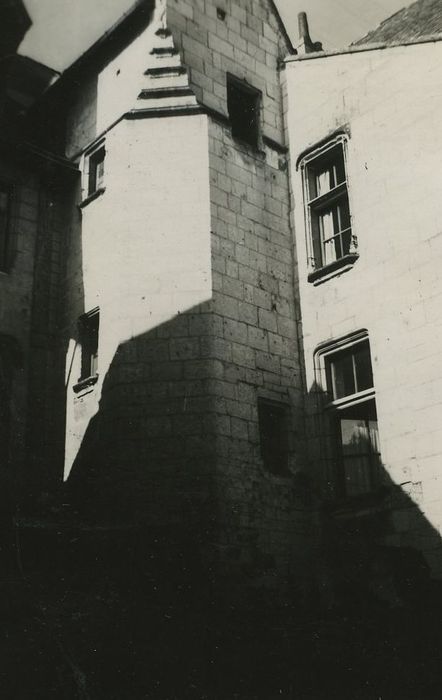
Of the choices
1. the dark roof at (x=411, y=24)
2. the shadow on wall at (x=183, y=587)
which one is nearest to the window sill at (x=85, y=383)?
the shadow on wall at (x=183, y=587)

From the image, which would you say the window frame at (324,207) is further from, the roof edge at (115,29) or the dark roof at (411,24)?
the roof edge at (115,29)

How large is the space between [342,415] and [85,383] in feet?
13.7

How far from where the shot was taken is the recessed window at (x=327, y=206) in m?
12.6

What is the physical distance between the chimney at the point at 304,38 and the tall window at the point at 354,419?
6782 millimetres

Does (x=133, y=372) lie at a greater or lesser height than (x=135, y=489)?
greater

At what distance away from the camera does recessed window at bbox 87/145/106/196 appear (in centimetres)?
1409

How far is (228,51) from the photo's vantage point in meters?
13.8

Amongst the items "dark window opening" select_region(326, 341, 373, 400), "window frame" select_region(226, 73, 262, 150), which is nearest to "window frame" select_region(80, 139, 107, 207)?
"window frame" select_region(226, 73, 262, 150)

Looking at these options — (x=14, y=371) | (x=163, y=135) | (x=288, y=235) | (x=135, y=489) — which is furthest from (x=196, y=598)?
(x=163, y=135)

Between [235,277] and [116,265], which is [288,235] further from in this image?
[116,265]

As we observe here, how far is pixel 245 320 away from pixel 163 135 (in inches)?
137

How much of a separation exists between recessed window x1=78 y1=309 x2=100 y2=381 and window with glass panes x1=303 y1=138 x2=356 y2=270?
150 inches

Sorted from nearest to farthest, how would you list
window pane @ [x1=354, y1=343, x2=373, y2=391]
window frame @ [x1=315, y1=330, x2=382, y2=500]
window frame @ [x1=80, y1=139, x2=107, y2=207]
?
window frame @ [x1=315, y1=330, x2=382, y2=500] < window pane @ [x1=354, y1=343, x2=373, y2=391] < window frame @ [x1=80, y1=139, x2=107, y2=207]

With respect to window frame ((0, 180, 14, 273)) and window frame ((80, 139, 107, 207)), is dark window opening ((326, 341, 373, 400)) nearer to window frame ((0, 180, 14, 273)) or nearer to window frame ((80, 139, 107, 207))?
window frame ((80, 139, 107, 207))
